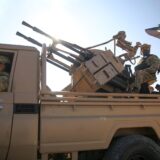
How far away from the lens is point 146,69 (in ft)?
25.6

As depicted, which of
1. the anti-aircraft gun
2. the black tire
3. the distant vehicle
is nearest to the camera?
the black tire

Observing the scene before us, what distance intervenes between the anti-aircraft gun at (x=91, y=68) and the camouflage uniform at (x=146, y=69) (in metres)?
0.17

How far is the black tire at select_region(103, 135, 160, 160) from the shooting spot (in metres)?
5.82

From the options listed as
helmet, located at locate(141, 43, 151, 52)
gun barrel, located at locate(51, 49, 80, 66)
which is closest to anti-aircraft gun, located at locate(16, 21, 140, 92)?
gun barrel, located at locate(51, 49, 80, 66)

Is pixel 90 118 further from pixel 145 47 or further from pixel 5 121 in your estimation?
pixel 145 47

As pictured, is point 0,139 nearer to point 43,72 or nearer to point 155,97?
point 43,72

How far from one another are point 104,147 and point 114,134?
29 centimetres

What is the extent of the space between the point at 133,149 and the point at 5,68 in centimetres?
219

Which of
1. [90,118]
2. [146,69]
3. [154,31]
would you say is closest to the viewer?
[90,118]

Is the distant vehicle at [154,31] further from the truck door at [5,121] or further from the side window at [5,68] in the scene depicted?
the truck door at [5,121]

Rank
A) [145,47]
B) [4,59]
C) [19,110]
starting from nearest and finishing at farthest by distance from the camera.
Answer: [19,110] < [4,59] < [145,47]

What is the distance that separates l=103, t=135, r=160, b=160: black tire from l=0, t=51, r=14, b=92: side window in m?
1.80

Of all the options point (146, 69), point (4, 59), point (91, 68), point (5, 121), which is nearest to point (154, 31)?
point (146, 69)

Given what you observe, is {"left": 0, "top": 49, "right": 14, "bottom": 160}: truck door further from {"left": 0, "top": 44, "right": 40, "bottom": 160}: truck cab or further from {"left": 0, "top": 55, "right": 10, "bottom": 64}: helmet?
{"left": 0, "top": 55, "right": 10, "bottom": 64}: helmet
